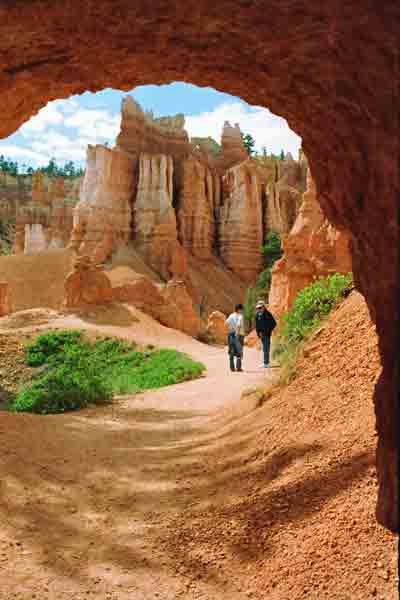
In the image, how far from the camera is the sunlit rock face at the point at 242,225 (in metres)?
37.4

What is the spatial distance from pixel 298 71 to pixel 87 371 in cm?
959

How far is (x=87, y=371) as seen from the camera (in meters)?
10.8

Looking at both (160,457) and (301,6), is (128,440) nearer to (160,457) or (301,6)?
(160,457)

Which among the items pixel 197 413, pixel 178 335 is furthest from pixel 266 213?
pixel 197 413

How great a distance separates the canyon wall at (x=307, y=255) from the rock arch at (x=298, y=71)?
10.4 m

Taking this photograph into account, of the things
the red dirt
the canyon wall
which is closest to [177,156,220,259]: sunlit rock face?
the canyon wall

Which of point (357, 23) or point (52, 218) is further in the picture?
point (52, 218)

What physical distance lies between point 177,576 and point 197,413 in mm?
4980

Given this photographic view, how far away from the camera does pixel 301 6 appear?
199 cm

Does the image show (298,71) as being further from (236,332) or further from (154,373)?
(154,373)

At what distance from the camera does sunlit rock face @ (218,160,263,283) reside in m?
37.4

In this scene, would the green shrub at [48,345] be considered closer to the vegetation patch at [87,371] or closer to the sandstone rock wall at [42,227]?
the vegetation patch at [87,371]

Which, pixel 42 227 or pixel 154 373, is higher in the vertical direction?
pixel 42 227

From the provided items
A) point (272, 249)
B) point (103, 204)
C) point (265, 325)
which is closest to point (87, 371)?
point (265, 325)
